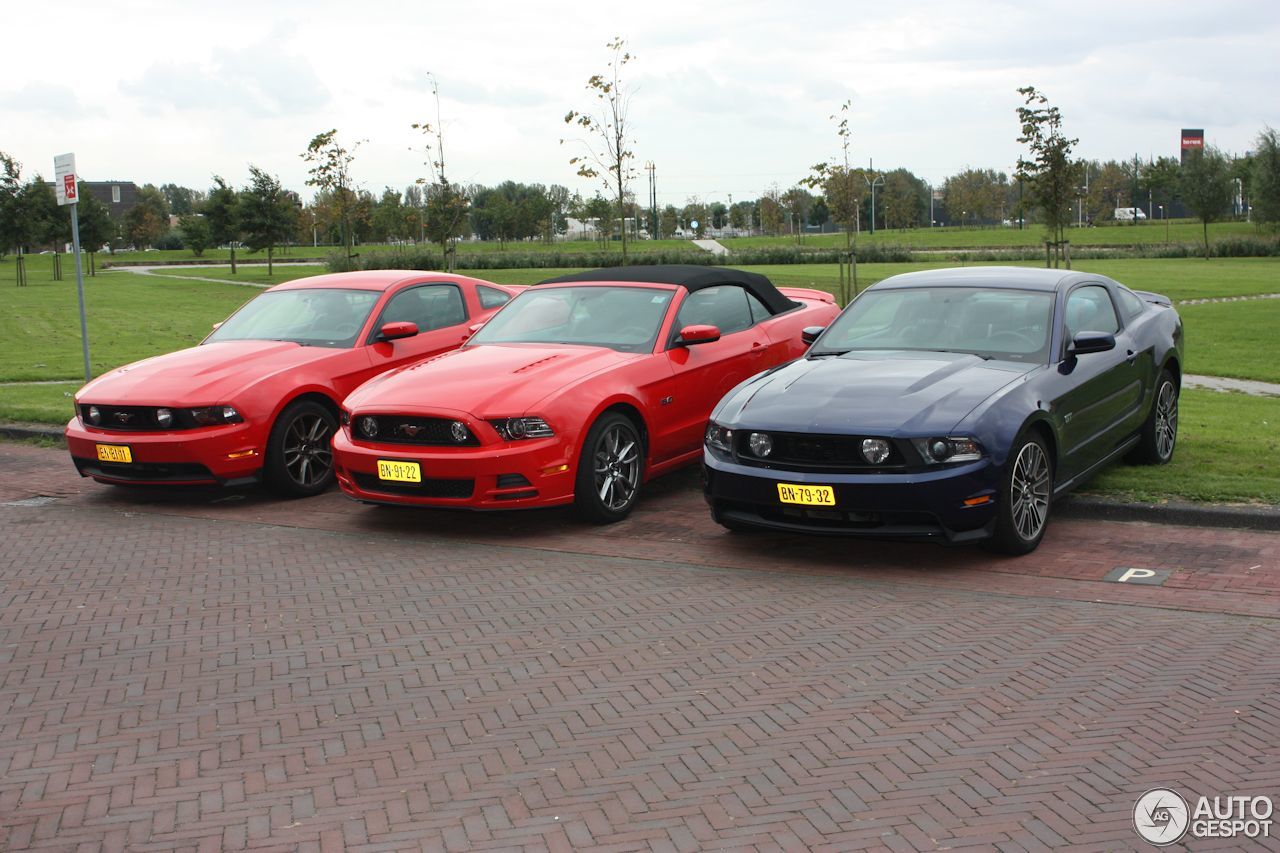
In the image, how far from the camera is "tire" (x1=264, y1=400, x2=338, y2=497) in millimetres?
9336

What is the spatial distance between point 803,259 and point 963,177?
228 ft

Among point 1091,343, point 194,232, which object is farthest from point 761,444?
point 194,232

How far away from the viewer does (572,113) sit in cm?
2169

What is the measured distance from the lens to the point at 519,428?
313 inches

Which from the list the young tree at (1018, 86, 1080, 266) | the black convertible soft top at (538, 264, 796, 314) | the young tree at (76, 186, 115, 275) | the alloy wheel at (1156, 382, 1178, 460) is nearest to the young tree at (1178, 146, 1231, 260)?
the young tree at (1018, 86, 1080, 266)

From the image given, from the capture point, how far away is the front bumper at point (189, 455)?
900 cm

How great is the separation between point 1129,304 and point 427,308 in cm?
588

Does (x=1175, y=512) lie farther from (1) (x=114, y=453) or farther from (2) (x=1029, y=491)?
(1) (x=114, y=453)

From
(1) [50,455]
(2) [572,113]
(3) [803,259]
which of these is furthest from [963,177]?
(1) [50,455]

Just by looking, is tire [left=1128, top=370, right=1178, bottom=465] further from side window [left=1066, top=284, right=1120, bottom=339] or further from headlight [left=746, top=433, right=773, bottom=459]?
headlight [left=746, top=433, right=773, bottom=459]

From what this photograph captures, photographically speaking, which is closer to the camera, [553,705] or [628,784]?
[628,784]

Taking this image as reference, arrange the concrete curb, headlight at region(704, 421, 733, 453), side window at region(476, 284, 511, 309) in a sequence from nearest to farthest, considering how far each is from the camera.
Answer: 1. headlight at region(704, 421, 733, 453)
2. the concrete curb
3. side window at region(476, 284, 511, 309)

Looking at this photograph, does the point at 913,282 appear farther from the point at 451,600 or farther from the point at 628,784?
the point at 628,784

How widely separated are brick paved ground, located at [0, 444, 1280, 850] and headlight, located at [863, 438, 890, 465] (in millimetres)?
705
